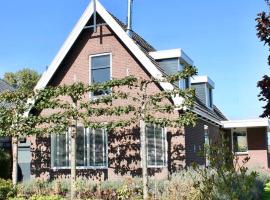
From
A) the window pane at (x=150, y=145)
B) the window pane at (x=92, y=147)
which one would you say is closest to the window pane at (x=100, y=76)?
the window pane at (x=92, y=147)

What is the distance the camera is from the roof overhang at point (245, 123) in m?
29.7

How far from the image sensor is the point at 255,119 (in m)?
30.4

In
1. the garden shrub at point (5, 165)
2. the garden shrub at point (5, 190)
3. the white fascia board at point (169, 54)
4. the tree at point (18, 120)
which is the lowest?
the garden shrub at point (5, 190)

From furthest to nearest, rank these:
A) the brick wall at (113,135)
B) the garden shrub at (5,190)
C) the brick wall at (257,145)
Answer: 1. the brick wall at (257,145)
2. the brick wall at (113,135)
3. the garden shrub at (5,190)

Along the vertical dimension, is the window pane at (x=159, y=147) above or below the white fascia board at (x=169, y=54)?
below

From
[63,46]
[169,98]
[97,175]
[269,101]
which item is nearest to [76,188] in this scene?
[97,175]

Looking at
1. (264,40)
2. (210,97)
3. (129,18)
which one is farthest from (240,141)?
(264,40)

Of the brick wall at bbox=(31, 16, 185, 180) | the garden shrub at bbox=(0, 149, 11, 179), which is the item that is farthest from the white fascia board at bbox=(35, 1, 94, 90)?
the garden shrub at bbox=(0, 149, 11, 179)

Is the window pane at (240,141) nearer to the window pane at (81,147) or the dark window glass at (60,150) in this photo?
the window pane at (81,147)

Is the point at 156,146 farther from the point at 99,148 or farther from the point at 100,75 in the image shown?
the point at 100,75

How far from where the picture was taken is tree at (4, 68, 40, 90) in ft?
221

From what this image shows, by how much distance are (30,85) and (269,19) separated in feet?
203

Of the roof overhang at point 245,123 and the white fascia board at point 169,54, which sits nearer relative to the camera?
the white fascia board at point 169,54

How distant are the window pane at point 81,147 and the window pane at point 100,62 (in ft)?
10.2
